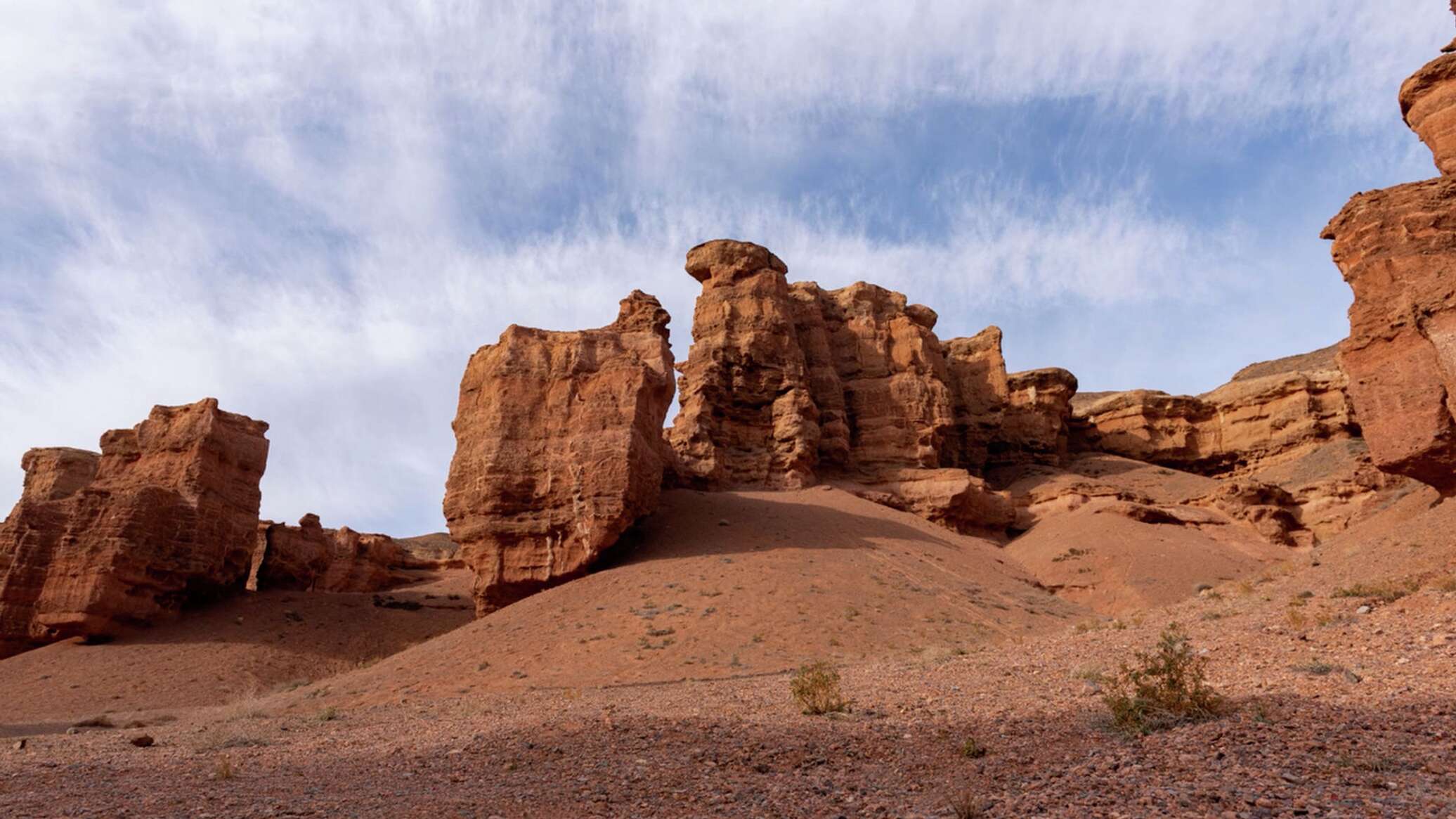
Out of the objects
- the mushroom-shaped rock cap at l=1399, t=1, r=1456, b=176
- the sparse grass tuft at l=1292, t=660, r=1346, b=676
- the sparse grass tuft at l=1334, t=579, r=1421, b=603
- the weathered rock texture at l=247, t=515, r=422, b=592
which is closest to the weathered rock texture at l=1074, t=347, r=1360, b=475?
the mushroom-shaped rock cap at l=1399, t=1, r=1456, b=176

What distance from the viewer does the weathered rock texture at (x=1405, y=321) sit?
17.3 m

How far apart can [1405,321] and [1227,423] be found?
2892 centimetres

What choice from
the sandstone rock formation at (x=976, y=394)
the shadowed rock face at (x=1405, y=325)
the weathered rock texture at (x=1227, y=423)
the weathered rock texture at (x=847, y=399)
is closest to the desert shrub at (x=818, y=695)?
the shadowed rock face at (x=1405, y=325)

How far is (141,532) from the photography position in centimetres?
2827

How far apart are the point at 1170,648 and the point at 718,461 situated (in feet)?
92.1

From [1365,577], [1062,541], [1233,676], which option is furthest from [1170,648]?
[1062,541]

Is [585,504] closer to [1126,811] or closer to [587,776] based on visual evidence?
[587,776]

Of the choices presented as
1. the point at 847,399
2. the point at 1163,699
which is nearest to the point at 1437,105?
the point at 1163,699

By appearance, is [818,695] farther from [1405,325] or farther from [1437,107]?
Result: [1437,107]

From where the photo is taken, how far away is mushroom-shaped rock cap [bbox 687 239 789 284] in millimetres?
41688

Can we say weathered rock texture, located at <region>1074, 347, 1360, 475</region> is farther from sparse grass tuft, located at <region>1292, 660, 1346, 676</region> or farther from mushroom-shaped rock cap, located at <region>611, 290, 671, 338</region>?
sparse grass tuft, located at <region>1292, 660, 1346, 676</region>

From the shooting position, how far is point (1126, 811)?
5.38 m

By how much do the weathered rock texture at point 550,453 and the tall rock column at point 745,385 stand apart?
659 centimetres

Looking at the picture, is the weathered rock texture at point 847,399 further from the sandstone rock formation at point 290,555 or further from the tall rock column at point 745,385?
the sandstone rock formation at point 290,555
